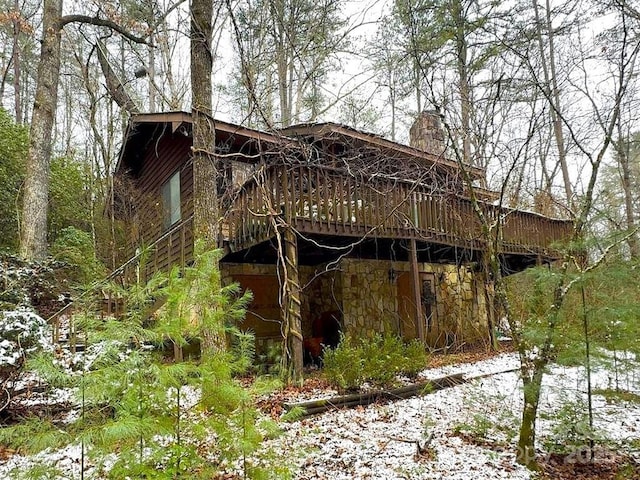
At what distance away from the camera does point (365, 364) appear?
20.6ft

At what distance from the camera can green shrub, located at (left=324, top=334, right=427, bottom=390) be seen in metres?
6.10

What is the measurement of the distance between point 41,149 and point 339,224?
23.3 feet

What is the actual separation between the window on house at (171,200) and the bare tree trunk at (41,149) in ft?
8.69

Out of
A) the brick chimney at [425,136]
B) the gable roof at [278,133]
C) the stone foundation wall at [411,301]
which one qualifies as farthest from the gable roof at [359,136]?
the stone foundation wall at [411,301]

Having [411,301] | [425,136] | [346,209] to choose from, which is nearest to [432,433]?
[346,209]

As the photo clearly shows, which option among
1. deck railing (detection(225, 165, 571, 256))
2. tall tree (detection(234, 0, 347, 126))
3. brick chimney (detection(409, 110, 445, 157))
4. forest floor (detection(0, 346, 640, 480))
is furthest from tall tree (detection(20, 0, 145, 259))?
brick chimney (detection(409, 110, 445, 157))

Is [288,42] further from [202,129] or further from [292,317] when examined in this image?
[292,317]

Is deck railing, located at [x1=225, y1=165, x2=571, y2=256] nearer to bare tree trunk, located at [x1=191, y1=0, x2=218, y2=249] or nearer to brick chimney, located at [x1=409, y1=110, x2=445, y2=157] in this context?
bare tree trunk, located at [x1=191, y1=0, x2=218, y2=249]

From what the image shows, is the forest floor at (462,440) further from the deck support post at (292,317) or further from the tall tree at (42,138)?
Result: the tall tree at (42,138)

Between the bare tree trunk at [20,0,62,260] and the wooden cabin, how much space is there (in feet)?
6.34

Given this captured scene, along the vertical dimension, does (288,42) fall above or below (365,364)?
above

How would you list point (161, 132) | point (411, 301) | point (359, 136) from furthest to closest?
point (161, 132) → point (411, 301) → point (359, 136)

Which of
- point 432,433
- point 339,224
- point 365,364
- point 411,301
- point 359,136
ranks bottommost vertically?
point 432,433

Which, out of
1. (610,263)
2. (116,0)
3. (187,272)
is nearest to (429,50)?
(610,263)
